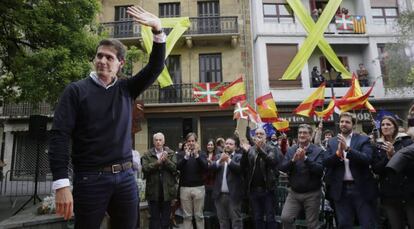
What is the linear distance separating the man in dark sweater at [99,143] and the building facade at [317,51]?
16573 mm

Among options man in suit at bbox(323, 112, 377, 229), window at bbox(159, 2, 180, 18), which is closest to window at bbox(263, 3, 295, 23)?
window at bbox(159, 2, 180, 18)

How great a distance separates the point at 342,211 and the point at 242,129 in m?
13.0

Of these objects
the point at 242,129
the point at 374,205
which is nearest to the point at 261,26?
the point at 242,129

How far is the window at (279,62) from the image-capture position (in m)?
19.3

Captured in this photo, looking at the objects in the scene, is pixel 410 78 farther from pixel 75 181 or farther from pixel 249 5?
pixel 75 181

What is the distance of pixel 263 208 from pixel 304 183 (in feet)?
3.87

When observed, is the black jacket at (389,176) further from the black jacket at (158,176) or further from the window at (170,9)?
the window at (170,9)

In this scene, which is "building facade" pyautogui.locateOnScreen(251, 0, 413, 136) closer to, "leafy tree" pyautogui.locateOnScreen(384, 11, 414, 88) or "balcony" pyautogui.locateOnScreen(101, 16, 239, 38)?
"leafy tree" pyautogui.locateOnScreen(384, 11, 414, 88)

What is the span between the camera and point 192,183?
23.9 ft

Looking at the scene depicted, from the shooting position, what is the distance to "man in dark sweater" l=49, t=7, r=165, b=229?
236cm

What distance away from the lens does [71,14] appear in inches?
385

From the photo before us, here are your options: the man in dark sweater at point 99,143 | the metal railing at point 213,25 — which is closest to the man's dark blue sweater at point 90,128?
the man in dark sweater at point 99,143

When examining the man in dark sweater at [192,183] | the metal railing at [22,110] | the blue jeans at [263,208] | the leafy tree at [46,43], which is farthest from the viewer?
the metal railing at [22,110]

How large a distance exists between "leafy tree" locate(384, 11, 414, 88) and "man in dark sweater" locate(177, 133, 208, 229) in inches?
560
